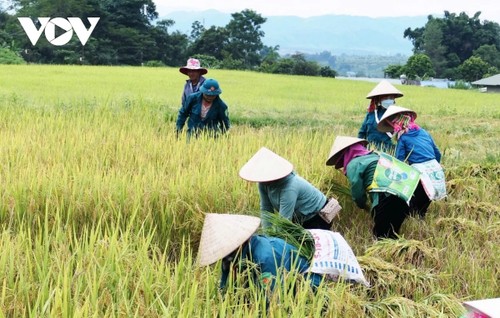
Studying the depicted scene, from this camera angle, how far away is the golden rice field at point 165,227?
207 centimetres

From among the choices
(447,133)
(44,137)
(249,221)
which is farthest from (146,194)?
(447,133)

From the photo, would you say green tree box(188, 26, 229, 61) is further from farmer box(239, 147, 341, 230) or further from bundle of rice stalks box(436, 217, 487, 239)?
farmer box(239, 147, 341, 230)

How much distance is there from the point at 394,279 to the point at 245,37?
3429cm

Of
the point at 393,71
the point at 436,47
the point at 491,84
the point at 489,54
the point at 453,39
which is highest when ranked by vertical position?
the point at 453,39

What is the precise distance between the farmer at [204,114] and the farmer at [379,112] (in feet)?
4.29

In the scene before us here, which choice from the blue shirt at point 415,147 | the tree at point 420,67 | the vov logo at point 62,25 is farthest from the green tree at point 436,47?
the blue shirt at point 415,147

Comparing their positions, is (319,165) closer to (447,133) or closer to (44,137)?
(44,137)

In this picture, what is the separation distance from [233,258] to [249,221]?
168 mm

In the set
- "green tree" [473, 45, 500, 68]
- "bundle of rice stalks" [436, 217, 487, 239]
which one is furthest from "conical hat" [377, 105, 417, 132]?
"green tree" [473, 45, 500, 68]

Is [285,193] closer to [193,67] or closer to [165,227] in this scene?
[165,227]

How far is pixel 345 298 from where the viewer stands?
7.25ft

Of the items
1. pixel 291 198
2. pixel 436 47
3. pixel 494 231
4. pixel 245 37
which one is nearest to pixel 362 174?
pixel 291 198

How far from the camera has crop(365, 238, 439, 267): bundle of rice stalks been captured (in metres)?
3.07

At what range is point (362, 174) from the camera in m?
3.49
